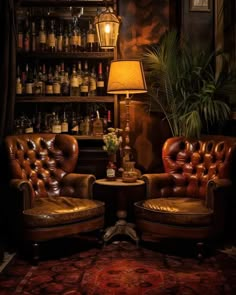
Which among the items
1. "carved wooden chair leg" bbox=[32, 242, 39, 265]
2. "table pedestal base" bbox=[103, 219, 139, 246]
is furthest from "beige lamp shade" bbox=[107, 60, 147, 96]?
"carved wooden chair leg" bbox=[32, 242, 39, 265]

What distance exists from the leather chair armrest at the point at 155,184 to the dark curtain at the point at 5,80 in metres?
1.22

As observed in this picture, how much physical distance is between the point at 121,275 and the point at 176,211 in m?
0.69

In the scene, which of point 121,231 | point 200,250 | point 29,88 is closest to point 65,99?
point 29,88

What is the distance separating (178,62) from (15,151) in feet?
5.86

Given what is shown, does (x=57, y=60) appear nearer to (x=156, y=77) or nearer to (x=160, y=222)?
(x=156, y=77)

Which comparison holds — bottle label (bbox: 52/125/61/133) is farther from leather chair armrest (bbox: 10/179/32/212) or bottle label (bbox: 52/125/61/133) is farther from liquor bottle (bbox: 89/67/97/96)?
leather chair armrest (bbox: 10/179/32/212)

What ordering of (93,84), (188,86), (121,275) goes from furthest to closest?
(93,84)
(188,86)
(121,275)

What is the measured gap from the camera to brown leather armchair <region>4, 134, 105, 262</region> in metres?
3.87

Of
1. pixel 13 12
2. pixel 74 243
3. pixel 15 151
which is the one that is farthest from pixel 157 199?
pixel 13 12

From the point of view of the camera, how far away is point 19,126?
517 cm

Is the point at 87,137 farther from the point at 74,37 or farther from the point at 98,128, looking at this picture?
the point at 74,37

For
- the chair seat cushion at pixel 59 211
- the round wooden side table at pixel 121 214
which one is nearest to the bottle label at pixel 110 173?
the round wooden side table at pixel 121 214

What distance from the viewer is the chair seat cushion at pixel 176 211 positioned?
389 cm

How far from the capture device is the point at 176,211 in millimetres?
3957
